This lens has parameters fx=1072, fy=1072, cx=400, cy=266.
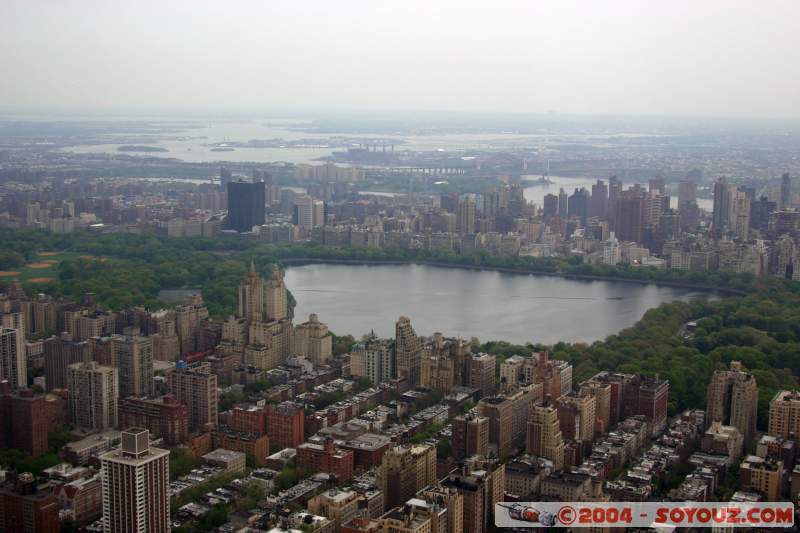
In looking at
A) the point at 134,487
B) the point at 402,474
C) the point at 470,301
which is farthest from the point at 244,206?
the point at 134,487

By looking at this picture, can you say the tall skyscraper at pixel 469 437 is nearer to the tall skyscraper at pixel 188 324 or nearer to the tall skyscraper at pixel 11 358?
the tall skyscraper at pixel 11 358

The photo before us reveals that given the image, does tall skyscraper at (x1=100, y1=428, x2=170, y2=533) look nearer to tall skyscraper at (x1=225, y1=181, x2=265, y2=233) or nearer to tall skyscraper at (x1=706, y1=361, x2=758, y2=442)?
tall skyscraper at (x1=706, y1=361, x2=758, y2=442)

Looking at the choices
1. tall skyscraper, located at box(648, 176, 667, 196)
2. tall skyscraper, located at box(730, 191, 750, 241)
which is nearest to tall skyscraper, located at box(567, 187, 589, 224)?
tall skyscraper, located at box(648, 176, 667, 196)

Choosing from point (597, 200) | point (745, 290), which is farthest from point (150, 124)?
point (745, 290)

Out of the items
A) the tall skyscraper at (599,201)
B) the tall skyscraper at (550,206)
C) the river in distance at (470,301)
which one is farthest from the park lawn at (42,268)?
the tall skyscraper at (599,201)

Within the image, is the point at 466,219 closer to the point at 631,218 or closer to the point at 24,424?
the point at 631,218

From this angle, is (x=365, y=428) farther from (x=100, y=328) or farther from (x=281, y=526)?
(x=100, y=328)
